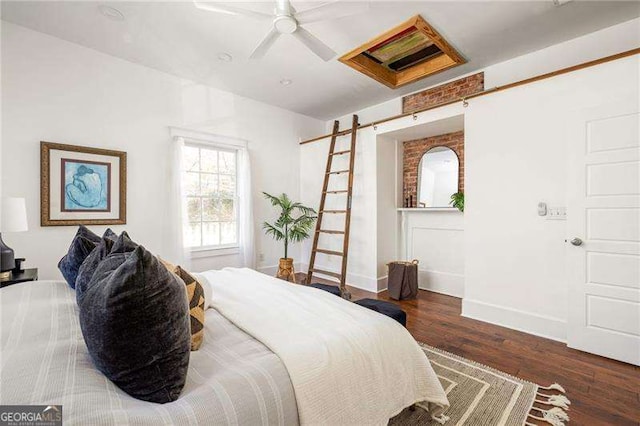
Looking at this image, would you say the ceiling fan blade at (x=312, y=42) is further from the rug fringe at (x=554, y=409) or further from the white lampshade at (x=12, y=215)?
the rug fringe at (x=554, y=409)

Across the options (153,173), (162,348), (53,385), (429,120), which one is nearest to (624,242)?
(429,120)

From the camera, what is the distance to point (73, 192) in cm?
290

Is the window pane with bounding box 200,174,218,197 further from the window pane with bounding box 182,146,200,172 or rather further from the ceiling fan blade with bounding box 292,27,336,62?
the ceiling fan blade with bounding box 292,27,336,62

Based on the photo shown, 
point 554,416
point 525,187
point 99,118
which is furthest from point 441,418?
point 99,118

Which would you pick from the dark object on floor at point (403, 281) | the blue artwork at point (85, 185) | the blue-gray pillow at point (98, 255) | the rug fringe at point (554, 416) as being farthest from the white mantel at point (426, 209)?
the blue artwork at point (85, 185)

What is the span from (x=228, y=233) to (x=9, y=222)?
233 centimetres

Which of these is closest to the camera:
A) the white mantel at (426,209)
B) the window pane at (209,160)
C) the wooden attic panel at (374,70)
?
the wooden attic panel at (374,70)

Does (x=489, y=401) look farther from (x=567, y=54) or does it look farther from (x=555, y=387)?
(x=567, y=54)

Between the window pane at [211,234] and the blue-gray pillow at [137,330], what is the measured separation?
323 cm

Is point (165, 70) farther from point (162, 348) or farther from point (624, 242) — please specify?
point (624, 242)

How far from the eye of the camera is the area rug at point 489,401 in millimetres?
1531

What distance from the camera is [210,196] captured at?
4.02 m

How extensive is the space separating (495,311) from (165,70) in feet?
14.8

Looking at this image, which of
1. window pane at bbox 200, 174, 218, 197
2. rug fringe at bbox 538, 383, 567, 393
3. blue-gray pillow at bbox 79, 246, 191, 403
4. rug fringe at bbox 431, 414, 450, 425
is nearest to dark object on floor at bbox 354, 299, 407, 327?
rug fringe at bbox 431, 414, 450, 425
